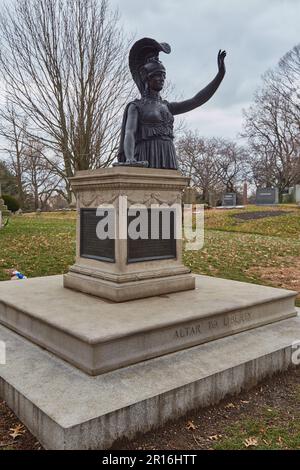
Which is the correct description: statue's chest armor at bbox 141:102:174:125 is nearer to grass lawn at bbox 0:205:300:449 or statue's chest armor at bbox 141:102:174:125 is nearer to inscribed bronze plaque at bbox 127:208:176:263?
inscribed bronze plaque at bbox 127:208:176:263

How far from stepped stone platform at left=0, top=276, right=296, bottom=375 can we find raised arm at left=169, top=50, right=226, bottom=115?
2758 millimetres

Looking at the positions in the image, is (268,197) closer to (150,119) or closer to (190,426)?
(150,119)

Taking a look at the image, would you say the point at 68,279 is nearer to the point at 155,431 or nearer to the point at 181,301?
the point at 181,301

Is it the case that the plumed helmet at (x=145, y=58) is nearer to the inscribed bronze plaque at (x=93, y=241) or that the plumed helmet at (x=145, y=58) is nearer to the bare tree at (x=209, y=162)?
the inscribed bronze plaque at (x=93, y=241)

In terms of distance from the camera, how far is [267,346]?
14.1ft

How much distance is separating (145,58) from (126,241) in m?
2.71

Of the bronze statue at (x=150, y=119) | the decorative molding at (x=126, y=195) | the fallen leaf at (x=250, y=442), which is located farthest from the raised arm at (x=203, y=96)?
the fallen leaf at (x=250, y=442)

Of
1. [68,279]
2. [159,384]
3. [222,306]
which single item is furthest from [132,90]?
[159,384]

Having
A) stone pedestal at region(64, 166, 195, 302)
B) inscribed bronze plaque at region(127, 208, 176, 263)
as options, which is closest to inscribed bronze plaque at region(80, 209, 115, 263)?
stone pedestal at region(64, 166, 195, 302)

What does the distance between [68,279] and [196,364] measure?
8.49 ft

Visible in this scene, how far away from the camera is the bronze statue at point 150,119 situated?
544 centimetres

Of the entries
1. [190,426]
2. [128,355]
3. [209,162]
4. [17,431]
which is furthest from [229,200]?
[17,431]

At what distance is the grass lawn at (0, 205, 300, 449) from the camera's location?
312 cm

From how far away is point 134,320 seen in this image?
159 inches
